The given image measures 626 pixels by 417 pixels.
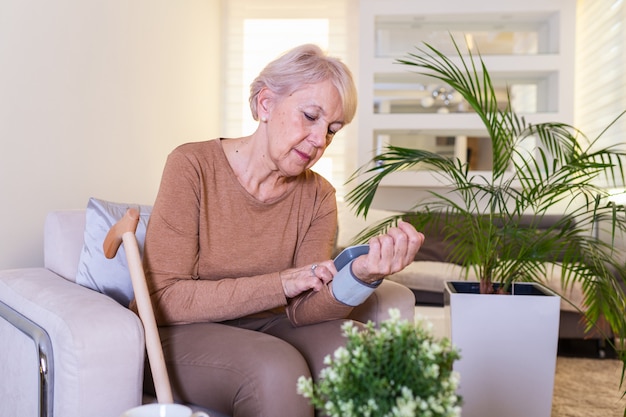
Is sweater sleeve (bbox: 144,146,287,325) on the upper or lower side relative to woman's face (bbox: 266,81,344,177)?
lower

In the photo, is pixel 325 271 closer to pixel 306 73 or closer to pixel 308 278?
pixel 308 278

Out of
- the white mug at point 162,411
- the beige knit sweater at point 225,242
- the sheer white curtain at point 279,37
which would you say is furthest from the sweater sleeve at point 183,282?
the sheer white curtain at point 279,37

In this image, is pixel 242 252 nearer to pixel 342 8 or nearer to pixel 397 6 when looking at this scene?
pixel 397 6

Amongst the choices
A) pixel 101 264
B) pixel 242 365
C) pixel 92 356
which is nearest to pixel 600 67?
pixel 101 264

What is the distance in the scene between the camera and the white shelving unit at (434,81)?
4.11m

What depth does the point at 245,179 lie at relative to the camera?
1.55 meters

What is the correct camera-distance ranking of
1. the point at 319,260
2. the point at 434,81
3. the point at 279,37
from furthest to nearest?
the point at 279,37 → the point at 434,81 → the point at 319,260

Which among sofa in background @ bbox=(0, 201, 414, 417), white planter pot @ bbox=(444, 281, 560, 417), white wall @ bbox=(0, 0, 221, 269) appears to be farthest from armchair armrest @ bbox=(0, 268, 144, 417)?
white planter pot @ bbox=(444, 281, 560, 417)

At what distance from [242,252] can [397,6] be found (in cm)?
310

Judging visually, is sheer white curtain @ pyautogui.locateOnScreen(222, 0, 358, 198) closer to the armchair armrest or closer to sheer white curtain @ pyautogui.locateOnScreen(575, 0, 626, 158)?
sheer white curtain @ pyautogui.locateOnScreen(575, 0, 626, 158)

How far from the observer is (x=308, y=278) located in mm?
1363

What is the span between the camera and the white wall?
1.94 meters

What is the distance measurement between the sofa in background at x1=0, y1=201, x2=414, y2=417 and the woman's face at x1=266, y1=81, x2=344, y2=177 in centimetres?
51

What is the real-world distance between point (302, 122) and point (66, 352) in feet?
2.27
